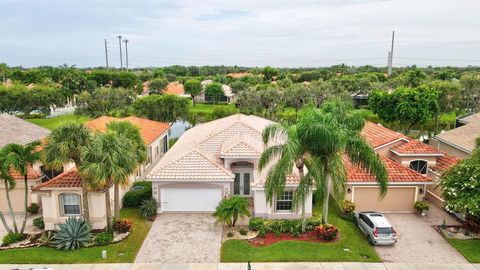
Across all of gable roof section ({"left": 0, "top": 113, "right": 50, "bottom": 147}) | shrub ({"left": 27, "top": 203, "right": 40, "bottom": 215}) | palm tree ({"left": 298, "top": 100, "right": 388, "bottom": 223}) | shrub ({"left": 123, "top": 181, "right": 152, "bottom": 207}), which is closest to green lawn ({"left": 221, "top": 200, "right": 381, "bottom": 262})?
palm tree ({"left": 298, "top": 100, "right": 388, "bottom": 223})

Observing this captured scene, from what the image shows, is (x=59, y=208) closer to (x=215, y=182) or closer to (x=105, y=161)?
(x=105, y=161)

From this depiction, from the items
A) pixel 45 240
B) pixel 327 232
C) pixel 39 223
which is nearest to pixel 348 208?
pixel 327 232

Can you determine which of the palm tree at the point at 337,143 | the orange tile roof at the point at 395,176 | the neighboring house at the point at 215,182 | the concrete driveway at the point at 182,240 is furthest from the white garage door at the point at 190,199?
the orange tile roof at the point at 395,176

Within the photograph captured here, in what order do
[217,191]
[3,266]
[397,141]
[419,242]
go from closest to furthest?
[3,266], [419,242], [217,191], [397,141]

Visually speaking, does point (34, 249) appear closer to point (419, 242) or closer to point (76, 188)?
point (76, 188)

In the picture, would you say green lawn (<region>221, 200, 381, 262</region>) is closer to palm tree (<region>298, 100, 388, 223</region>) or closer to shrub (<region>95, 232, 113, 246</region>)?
palm tree (<region>298, 100, 388, 223</region>)

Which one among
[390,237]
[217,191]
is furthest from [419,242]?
[217,191]
